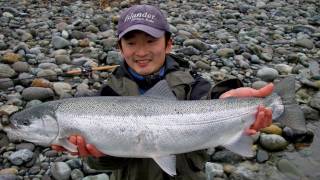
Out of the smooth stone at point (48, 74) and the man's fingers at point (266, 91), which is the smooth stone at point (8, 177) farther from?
the man's fingers at point (266, 91)

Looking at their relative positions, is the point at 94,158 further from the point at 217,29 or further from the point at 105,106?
the point at 217,29

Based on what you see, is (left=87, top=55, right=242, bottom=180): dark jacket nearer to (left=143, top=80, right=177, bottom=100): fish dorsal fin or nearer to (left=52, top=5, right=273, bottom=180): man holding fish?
(left=52, top=5, right=273, bottom=180): man holding fish

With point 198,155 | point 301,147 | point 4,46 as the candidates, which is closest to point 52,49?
point 4,46

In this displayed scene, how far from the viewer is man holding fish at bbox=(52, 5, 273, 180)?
3.87 m

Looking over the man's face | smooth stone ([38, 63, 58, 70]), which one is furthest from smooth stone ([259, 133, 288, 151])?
smooth stone ([38, 63, 58, 70])

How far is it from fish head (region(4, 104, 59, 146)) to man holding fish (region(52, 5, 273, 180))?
19cm

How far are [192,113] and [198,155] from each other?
0.59 m

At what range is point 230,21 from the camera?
12688 mm

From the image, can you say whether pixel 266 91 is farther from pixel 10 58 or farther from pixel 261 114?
pixel 10 58

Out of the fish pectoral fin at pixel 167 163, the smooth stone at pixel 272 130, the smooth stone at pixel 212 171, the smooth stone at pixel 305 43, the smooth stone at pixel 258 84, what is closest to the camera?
the fish pectoral fin at pixel 167 163

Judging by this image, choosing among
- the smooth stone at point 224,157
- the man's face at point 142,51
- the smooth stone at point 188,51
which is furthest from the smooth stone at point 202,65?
the man's face at point 142,51

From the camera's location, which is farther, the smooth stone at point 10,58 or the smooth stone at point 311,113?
the smooth stone at point 10,58

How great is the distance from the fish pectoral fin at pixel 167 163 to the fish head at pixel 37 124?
0.84 metres

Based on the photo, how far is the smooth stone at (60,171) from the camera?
206 inches
